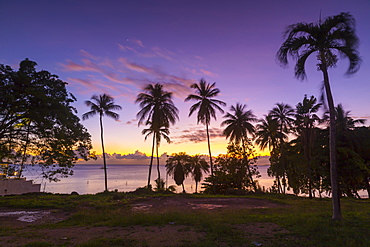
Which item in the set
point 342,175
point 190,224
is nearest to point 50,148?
point 190,224

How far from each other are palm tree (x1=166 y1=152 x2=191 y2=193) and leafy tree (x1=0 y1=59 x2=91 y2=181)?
1197 inches

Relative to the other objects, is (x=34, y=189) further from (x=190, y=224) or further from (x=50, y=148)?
(x=190, y=224)

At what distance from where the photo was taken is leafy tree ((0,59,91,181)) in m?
16.5

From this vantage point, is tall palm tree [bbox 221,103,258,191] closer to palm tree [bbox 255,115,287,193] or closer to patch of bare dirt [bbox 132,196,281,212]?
palm tree [bbox 255,115,287,193]

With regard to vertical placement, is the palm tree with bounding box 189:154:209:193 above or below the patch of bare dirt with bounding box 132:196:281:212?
above

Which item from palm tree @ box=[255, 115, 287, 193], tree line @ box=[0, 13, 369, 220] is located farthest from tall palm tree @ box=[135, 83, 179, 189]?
palm tree @ box=[255, 115, 287, 193]

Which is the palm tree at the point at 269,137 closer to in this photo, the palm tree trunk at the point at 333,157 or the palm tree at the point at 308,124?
the palm tree at the point at 308,124

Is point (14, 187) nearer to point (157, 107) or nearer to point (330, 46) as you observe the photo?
point (157, 107)

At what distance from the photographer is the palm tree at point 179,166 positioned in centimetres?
4826

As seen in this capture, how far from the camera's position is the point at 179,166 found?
4872 centimetres

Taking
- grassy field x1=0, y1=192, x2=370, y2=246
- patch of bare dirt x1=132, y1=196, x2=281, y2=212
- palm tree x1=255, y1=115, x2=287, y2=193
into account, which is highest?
palm tree x1=255, y1=115, x2=287, y2=193

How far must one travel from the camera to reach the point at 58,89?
18.9 meters

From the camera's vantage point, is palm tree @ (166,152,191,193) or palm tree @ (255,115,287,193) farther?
palm tree @ (166,152,191,193)

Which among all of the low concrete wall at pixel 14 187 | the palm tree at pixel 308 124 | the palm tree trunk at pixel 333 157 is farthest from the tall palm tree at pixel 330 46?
the low concrete wall at pixel 14 187
